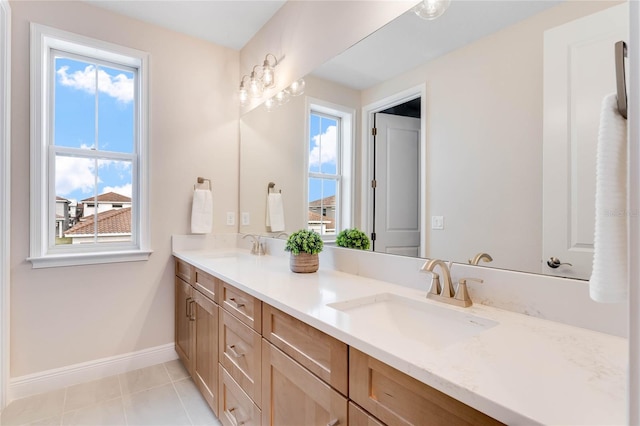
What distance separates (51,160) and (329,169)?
1858 mm

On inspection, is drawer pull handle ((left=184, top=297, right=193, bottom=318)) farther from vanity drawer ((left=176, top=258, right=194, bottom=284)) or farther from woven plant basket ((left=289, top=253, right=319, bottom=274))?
woven plant basket ((left=289, top=253, right=319, bottom=274))

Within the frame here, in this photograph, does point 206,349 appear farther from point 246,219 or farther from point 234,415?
point 246,219

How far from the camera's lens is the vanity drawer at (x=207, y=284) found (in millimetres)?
1684

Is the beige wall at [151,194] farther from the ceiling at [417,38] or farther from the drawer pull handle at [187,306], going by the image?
the ceiling at [417,38]

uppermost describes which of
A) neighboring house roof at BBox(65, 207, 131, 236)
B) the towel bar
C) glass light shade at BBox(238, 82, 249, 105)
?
glass light shade at BBox(238, 82, 249, 105)

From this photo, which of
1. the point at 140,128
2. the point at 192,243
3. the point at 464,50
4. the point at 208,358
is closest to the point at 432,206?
the point at 464,50

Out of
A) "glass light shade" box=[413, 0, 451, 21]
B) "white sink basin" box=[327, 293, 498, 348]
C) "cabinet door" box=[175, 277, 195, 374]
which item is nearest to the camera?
"white sink basin" box=[327, 293, 498, 348]

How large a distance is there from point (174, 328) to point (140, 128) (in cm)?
155

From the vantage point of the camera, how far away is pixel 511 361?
2.23 ft

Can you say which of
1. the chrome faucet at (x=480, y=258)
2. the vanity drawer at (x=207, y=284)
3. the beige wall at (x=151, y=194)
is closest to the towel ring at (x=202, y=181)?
the beige wall at (x=151, y=194)

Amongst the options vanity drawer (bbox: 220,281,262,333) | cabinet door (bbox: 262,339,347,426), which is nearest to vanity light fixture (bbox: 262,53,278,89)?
vanity drawer (bbox: 220,281,262,333)

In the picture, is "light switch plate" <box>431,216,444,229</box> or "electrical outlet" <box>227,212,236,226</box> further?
"electrical outlet" <box>227,212,236,226</box>

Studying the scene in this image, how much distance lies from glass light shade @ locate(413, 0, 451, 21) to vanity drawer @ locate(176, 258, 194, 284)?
188cm

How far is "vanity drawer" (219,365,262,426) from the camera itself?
4.24 ft
